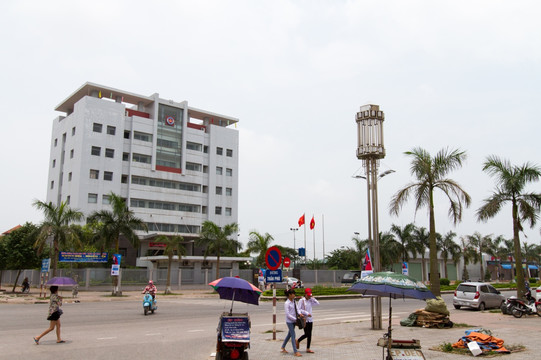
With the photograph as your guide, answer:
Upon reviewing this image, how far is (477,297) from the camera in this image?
24.9 metres

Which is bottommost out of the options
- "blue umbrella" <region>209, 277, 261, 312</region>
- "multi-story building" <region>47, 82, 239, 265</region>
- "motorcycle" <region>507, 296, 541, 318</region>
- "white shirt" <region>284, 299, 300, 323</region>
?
"motorcycle" <region>507, 296, 541, 318</region>

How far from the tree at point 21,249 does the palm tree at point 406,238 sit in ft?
139

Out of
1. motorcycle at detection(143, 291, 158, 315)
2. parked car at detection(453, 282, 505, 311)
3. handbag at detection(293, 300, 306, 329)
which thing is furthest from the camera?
parked car at detection(453, 282, 505, 311)

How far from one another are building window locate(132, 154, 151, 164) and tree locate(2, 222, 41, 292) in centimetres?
2643

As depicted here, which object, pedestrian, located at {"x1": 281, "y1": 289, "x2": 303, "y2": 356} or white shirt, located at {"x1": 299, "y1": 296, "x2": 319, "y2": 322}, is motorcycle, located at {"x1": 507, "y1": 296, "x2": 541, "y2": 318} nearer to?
white shirt, located at {"x1": 299, "y1": 296, "x2": 319, "y2": 322}

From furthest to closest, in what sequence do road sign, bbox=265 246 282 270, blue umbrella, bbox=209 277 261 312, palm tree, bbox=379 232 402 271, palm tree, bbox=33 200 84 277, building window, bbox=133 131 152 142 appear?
1. building window, bbox=133 131 152 142
2. palm tree, bbox=379 232 402 271
3. palm tree, bbox=33 200 84 277
4. road sign, bbox=265 246 282 270
5. blue umbrella, bbox=209 277 261 312

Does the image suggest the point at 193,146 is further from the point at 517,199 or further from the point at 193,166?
the point at 517,199

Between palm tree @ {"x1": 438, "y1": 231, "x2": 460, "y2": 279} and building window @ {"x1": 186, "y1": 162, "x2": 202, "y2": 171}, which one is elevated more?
building window @ {"x1": 186, "y1": 162, "x2": 202, "y2": 171}

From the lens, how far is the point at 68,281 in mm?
23516

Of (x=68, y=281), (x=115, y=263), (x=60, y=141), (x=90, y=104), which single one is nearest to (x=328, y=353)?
(x=68, y=281)

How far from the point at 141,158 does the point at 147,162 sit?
1.09 metres

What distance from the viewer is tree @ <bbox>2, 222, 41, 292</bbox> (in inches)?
1786

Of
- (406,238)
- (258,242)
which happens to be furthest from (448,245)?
(258,242)

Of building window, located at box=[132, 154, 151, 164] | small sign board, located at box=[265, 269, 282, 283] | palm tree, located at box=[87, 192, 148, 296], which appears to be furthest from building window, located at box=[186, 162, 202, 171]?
small sign board, located at box=[265, 269, 282, 283]
